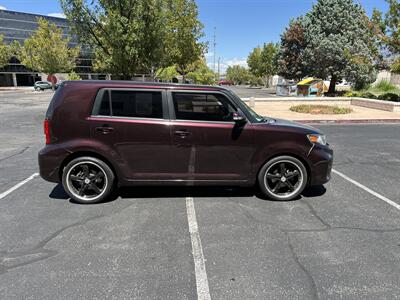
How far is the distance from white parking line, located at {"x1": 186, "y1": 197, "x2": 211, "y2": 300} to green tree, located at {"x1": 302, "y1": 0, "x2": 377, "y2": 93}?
28.2m

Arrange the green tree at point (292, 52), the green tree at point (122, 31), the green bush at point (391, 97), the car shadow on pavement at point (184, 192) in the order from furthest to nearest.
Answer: the green tree at point (292, 52), the green bush at point (391, 97), the green tree at point (122, 31), the car shadow on pavement at point (184, 192)

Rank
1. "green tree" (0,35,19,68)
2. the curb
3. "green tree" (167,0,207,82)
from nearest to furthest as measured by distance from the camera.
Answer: the curb
"green tree" (167,0,207,82)
"green tree" (0,35,19,68)

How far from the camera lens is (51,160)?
4.44 m

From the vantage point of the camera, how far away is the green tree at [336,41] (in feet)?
92.3

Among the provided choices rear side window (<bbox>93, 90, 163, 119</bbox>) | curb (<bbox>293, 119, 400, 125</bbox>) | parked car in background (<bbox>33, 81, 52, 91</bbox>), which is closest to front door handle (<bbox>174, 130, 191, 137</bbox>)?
rear side window (<bbox>93, 90, 163, 119</bbox>)

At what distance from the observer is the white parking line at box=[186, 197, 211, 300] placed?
8.82 ft

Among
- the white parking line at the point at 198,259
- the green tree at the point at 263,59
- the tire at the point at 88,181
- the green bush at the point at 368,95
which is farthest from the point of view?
the green tree at the point at 263,59

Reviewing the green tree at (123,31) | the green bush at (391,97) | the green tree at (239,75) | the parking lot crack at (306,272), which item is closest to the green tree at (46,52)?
the green tree at (123,31)

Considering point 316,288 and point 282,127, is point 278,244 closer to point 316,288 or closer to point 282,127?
point 316,288

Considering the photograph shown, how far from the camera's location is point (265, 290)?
272 centimetres

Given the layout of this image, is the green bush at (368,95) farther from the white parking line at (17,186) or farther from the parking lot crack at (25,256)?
the parking lot crack at (25,256)

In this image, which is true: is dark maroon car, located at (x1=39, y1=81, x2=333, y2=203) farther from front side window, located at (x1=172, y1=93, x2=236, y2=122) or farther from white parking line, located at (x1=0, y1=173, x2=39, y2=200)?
white parking line, located at (x1=0, y1=173, x2=39, y2=200)

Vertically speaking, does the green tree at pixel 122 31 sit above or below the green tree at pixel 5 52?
below

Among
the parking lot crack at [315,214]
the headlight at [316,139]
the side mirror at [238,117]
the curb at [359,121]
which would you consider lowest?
the parking lot crack at [315,214]
